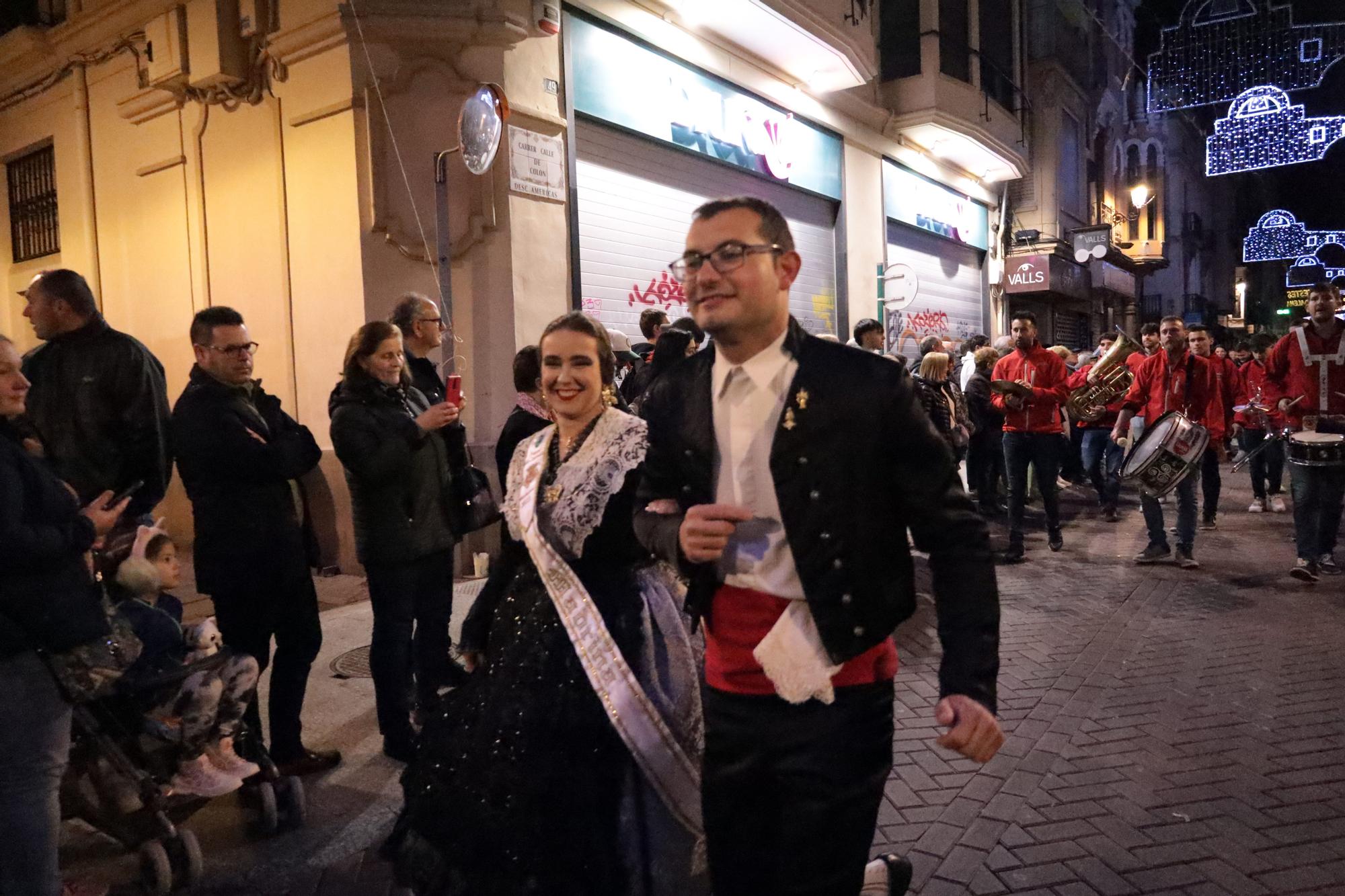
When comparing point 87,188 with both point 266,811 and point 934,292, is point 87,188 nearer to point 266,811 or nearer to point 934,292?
point 266,811

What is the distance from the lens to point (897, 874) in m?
2.71

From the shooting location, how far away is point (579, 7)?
888cm

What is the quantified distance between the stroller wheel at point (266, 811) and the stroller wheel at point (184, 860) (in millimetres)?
380

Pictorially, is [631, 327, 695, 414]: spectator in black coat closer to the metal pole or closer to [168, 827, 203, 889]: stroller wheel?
the metal pole

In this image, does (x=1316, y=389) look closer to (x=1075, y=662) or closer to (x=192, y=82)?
(x=1075, y=662)

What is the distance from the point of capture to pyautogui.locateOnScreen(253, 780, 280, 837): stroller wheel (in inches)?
141

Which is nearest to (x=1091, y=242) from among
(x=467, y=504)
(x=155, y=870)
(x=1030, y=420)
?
(x=1030, y=420)

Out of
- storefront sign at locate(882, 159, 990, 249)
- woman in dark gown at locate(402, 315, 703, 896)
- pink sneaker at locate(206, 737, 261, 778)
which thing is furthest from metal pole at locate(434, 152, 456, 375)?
storefront sign at locate(882, 159, 990, 249)

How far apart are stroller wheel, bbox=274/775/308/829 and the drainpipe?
8960mm

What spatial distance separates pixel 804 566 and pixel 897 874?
4.43 feet

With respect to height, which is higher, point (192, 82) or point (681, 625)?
point (192, 82)

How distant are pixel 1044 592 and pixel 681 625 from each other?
17.1 ft

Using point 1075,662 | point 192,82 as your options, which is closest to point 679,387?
point 1075,662

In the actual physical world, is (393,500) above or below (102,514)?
below
